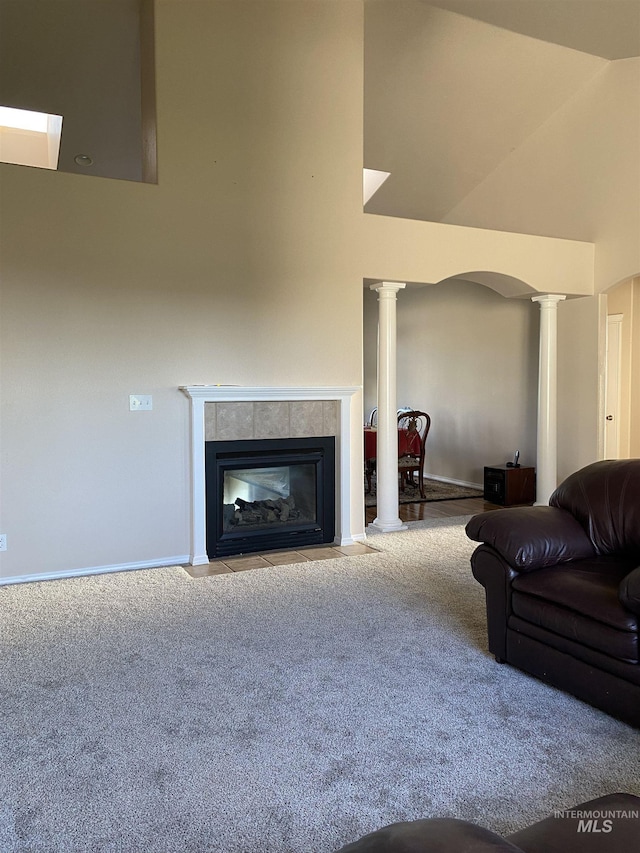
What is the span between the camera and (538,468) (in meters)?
6.49

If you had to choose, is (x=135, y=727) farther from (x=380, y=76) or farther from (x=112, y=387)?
(x=380, y=76)

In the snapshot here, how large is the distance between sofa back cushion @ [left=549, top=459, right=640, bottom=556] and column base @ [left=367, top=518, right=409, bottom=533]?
8.53 ft

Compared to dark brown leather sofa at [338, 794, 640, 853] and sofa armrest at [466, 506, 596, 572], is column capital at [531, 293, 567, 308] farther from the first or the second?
dark brown leather sofa at [338, 794, 640, 853]

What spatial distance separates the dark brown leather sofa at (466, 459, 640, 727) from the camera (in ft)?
7.48

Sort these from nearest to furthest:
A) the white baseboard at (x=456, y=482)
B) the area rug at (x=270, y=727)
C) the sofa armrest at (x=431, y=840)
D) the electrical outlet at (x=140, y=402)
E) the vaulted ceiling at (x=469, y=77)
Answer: the sofa armrest at (x=431, y=840), the area rug at (x=270, y=727), the electrical outlet at (x=140, y=402), the vaulted ceiling at (x=469, y=77), the white baseboard at (x=456, y=482)

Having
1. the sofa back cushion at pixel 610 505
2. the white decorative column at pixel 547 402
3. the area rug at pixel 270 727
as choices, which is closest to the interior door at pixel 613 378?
the white decorative column at pixel 547 402

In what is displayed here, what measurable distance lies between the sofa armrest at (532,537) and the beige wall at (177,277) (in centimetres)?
237

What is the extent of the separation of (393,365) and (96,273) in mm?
2550

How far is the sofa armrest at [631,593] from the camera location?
86.2 inches

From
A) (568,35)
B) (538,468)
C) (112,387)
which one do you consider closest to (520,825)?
(112,387)

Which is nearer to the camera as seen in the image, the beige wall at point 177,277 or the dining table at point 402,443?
the beige wall at point 177,277

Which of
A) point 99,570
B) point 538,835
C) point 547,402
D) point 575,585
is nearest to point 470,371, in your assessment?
point 547,402

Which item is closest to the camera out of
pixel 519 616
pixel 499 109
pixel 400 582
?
pixel 519 616

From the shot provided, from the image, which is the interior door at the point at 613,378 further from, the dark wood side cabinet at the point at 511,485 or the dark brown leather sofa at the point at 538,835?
the dark brown leather sofa at the point at 538,835
